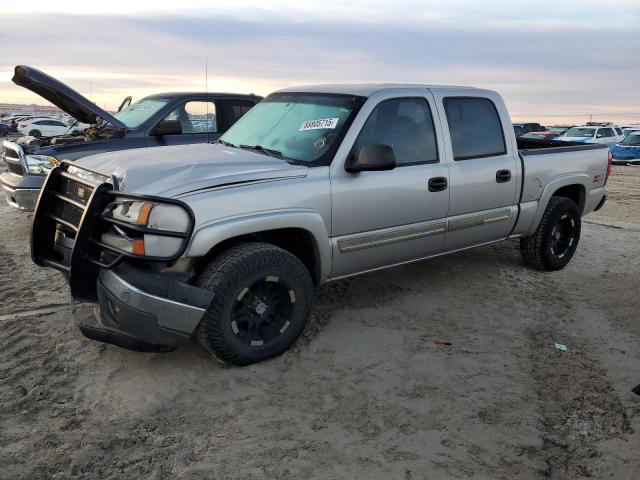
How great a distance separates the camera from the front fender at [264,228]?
10.8ft

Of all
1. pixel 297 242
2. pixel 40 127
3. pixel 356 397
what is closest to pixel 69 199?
pixel 297 242

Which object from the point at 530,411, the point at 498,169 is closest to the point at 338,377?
the point at 530,411

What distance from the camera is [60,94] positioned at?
6582 mm

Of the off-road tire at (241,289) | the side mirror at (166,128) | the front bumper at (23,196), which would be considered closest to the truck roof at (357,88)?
the off-road tire at (241,289)

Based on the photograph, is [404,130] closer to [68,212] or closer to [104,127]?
[68,212]

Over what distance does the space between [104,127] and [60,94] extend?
2.63 feet

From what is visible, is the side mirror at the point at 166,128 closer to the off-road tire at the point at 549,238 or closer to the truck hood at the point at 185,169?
the truck hood at the point at 185,169

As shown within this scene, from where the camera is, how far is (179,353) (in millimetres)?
3852

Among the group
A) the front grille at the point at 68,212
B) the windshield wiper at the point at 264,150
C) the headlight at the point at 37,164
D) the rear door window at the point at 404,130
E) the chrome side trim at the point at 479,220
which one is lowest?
the chrome side trim at the point at 479,220

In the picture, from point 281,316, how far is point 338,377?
56cm

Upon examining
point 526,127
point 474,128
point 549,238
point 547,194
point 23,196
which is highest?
point 474,128

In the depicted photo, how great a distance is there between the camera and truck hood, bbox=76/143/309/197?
3357mm

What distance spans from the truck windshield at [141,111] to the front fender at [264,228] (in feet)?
14.3

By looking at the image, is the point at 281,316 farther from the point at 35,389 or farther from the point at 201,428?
the point at 35,389
